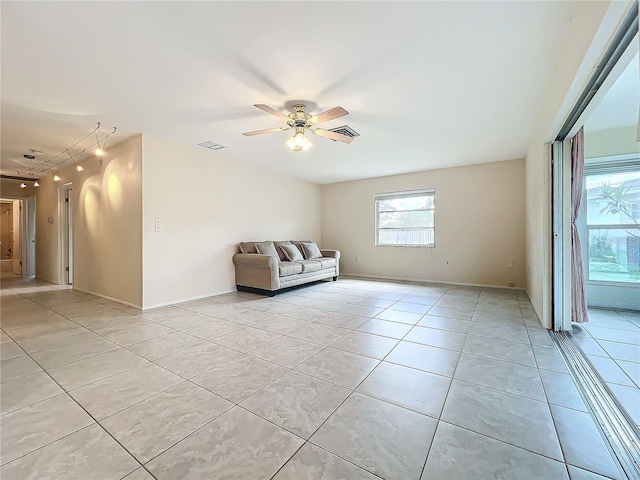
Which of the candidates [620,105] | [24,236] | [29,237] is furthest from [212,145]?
[24,236]

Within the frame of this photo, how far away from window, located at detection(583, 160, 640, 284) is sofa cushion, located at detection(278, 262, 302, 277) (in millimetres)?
4557

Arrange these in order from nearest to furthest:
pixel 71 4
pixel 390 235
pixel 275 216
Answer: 1. pixel 71 4
2. pixel 275 216
3. pixel 390 235

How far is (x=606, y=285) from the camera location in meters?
3.86

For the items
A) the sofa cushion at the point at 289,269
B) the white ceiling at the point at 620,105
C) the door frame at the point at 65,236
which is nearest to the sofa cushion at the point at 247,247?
the sofa cushion at the point at 289,269

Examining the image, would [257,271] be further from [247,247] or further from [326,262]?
[326,262]

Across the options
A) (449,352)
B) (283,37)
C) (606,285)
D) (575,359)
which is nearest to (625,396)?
(575,359)

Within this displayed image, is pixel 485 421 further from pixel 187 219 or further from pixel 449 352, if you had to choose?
pixel 187 219

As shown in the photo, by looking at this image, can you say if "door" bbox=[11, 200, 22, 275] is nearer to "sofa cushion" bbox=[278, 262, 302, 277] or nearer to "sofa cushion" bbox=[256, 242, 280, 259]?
"sofa cushion" bbox=[256, 242, 280, 259]

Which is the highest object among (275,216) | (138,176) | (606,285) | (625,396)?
(138,176)

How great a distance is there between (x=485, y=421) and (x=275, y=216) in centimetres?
530

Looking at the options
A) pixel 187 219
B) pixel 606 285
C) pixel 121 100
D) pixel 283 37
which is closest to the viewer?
pixel 283 37

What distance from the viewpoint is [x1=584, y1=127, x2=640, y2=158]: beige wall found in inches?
146

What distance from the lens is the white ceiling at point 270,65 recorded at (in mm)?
1785

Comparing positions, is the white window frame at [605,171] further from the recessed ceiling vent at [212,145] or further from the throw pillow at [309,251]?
the recessed ceiling vent at [212,145]
